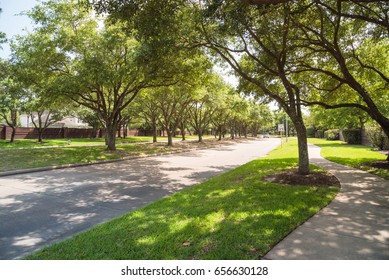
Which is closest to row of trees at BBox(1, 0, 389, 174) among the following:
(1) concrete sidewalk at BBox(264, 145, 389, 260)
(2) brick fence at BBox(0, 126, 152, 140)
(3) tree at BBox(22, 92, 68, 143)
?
(3) tree at BBox(22, 92, 68, 143)

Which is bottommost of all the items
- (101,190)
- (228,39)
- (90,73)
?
(101,190)

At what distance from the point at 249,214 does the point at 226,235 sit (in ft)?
3.99

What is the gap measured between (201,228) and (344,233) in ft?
8.02

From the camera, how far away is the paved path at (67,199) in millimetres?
4966

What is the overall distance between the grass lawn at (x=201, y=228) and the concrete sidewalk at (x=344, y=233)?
0.20 metres

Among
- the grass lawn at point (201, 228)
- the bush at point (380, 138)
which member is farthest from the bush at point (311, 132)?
the grass lawn at point (201, 228)

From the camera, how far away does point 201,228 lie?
472 cm

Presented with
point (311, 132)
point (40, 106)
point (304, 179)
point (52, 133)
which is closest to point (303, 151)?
point (304, 179)

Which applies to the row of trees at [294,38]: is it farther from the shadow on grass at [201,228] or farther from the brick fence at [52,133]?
the brick fence at [52,133]

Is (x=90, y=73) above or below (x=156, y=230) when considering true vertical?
above

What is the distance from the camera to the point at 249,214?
17.8 feet

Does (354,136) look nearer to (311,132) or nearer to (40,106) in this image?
(40,106)

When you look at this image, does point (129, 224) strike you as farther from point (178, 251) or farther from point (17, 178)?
point (17, 178)

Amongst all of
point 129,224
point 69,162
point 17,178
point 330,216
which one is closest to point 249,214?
point 330,216
